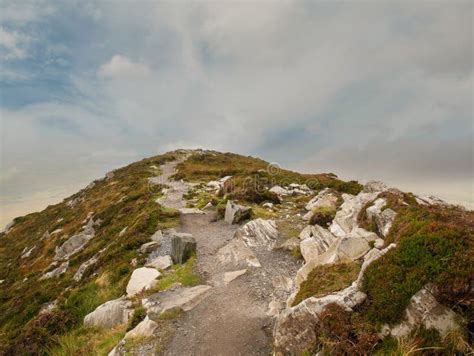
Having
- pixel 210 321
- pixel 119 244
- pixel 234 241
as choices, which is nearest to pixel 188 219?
pixel 119 244

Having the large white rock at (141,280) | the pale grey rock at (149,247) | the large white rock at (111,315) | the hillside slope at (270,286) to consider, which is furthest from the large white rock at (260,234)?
the large white rock at (111,315)

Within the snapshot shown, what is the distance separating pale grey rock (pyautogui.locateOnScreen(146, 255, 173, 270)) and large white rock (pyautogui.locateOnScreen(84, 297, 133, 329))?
3.15 meters

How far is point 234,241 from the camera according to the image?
1855cm

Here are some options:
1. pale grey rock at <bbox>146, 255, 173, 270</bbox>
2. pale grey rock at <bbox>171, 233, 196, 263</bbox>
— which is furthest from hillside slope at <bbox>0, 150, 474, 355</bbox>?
pale grey rock at <bbox>171, 233, 196, 263</bbox>

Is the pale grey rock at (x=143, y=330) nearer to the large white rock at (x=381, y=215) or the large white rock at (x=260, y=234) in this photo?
the large white rock at (x=260, y=234)

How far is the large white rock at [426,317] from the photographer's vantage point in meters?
6.69

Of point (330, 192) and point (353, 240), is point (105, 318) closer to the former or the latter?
point (353, 240)

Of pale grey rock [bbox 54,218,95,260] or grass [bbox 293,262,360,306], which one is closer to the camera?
grass [bbox 293,262,360,306]

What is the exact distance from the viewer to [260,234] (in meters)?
19.0

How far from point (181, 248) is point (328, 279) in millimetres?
8961

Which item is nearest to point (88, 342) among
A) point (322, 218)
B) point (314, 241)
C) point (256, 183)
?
point (314, 241)

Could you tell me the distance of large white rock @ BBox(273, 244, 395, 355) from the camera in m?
8.02

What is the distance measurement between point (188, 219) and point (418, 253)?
19524mm

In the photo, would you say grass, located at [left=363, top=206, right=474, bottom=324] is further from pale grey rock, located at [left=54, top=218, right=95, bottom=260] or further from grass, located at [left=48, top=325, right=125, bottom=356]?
pale grey rock, located at [left=54, top=218, right=95, bottom=260]
